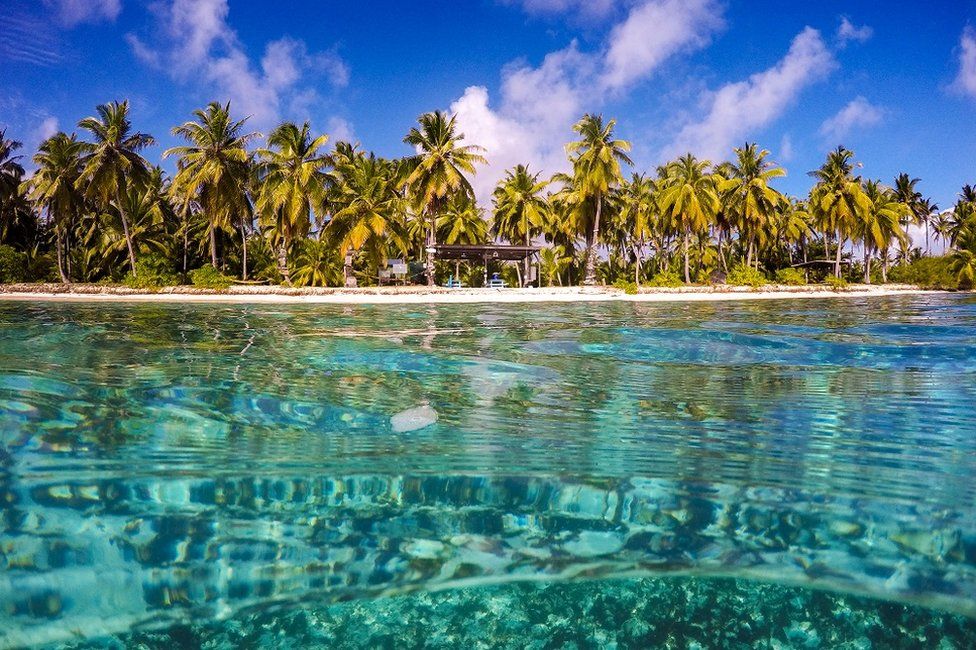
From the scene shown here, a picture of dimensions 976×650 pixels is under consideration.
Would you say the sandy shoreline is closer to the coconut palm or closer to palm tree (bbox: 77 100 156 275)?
palm tree (bbox: 77 100 156 275)

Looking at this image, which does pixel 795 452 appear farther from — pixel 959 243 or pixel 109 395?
pixel 959 243

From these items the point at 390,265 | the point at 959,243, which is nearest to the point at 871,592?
the point at 390,265

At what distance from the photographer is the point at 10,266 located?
38.9 m

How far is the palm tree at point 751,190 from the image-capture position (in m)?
43.6

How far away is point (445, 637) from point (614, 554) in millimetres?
997

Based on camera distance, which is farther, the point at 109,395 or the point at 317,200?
the point at 317,200

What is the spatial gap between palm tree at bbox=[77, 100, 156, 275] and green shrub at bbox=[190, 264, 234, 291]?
233 inches

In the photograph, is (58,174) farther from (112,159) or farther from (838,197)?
(838,197)

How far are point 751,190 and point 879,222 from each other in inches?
507

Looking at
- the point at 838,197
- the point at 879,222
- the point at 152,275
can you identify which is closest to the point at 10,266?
the point at 152,275

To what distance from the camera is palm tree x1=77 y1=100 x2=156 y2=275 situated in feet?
117

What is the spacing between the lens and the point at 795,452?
4.17m

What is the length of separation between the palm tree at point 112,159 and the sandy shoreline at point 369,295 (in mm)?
6276

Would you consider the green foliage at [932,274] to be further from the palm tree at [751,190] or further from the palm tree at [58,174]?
the palm tree at [58,174]
